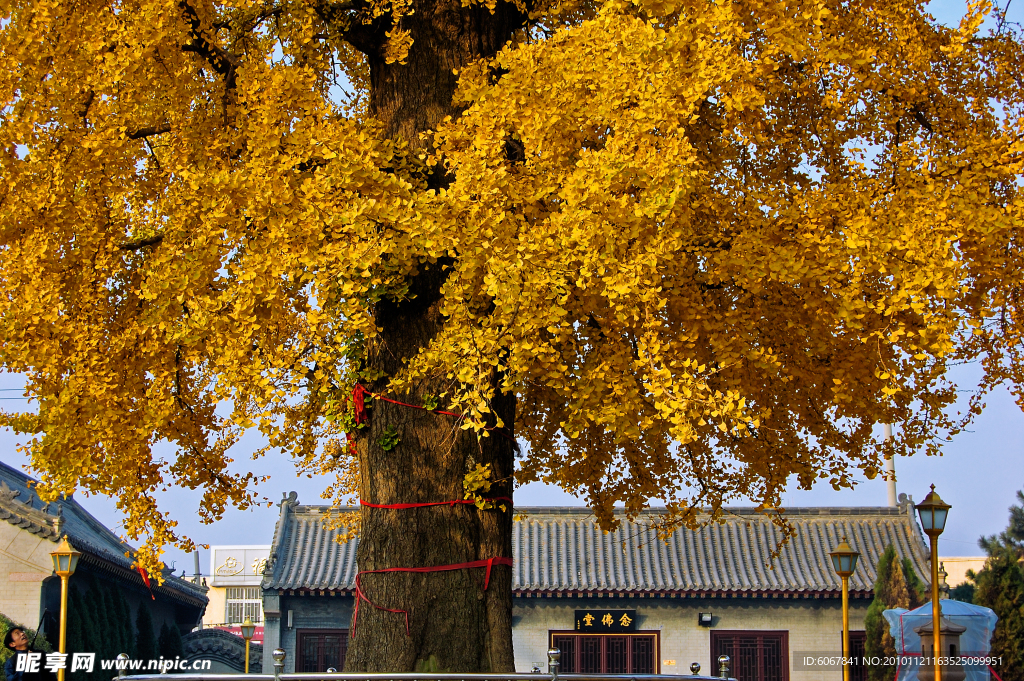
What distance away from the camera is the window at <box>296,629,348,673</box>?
20172 mm

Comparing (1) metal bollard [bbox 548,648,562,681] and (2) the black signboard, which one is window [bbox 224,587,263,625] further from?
(1) metal bollard [bbox 548,648,562,681]

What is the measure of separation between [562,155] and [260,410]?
2463mm

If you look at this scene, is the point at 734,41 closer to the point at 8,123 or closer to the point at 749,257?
the point at 749,257

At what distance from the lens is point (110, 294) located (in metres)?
7.26

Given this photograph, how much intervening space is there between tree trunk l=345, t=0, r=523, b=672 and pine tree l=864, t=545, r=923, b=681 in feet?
49.2

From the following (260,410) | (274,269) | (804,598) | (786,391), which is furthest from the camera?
(804,598)

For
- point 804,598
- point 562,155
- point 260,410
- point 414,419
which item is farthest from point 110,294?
point 804,598

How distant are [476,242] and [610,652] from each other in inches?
648

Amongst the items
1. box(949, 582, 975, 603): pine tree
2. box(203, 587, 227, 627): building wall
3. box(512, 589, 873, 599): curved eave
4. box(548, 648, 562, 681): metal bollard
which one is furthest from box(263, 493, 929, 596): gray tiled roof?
box(203, 587, 227, 627): building wall

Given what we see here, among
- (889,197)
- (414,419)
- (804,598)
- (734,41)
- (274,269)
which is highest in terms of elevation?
(734,41)

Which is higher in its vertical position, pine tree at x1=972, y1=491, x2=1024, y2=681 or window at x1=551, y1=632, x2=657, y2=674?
pine tree at x1=972, y1=491, x2=1024, y2=681

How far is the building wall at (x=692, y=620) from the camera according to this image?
20172mm

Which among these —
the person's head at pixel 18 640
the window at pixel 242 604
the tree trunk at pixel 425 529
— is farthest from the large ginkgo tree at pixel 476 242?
the window at pixel 242 604

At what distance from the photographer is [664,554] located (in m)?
21.5
